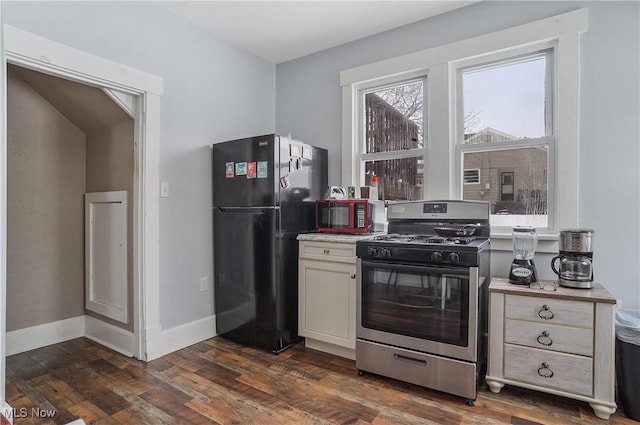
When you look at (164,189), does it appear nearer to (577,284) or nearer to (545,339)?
(545,339)

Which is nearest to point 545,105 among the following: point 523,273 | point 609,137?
point 609,137

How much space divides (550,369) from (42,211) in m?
3.74

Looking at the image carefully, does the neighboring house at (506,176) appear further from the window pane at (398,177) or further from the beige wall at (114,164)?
the beige wall at (114,164)

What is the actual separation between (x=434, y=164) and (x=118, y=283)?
266 cm

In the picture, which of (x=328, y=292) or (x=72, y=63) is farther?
(x=328, y=292)

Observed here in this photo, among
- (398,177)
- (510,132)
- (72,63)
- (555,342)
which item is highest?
(72,63)

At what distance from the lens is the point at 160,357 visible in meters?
2.65

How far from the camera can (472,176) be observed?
275 cm

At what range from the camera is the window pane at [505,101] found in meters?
2.53

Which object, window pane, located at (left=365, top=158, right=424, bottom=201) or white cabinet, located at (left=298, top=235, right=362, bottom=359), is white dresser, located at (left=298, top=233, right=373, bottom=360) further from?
window pane, located at (left=365, top=158, right=424, bottom=201)

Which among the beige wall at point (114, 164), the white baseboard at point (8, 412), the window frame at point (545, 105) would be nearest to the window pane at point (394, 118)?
the window frame at point (545, 105)

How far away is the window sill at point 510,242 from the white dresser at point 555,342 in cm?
38

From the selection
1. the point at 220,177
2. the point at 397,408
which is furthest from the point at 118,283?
the point at 397,408

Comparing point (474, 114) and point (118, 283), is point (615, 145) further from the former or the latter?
point (118, 283)
